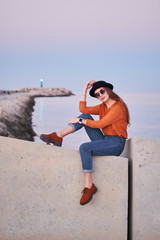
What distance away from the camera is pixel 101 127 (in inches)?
133

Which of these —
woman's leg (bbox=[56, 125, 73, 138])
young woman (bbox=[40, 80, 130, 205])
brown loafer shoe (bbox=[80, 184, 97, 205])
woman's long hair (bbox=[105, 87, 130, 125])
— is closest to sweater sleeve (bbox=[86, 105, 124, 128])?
young woman (bbox=[40, 80, 130, 205])

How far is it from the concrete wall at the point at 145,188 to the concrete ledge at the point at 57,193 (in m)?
0.09

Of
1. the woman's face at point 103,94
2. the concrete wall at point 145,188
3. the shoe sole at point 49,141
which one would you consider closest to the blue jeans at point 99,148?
the concrete wall at point 145,188

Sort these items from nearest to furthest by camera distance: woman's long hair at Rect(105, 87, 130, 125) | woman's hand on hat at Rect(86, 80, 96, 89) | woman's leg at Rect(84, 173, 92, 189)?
woman's leg at Rect(84, 173, 92, 189)
woman's long hair at Rect(105, 87, 130, 125)
woman's hand on hat at Rect(86, 80, 96, 89)

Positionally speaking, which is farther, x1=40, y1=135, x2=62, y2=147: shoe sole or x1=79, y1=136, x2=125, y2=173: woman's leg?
x1=40, y1=135, x2=62, y2=147: shoe sole

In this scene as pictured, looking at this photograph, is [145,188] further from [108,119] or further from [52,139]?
[52,139]

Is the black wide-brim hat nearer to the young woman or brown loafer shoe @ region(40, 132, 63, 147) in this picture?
the young woman

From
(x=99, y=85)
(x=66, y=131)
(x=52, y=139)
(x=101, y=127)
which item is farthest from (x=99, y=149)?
(x=99, y=85)

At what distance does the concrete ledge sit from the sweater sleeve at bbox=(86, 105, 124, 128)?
1.04 feet

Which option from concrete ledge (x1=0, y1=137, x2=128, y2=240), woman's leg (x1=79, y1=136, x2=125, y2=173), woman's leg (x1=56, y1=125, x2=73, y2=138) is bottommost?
concrete ledge (x1=0, y1=137, x2=128, y2=240)

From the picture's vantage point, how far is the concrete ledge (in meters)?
3.38

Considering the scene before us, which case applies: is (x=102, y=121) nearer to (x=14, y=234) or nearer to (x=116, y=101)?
(x=116, y=101)

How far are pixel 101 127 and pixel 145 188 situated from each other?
728 mm

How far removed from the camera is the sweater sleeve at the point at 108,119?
3348 mm
